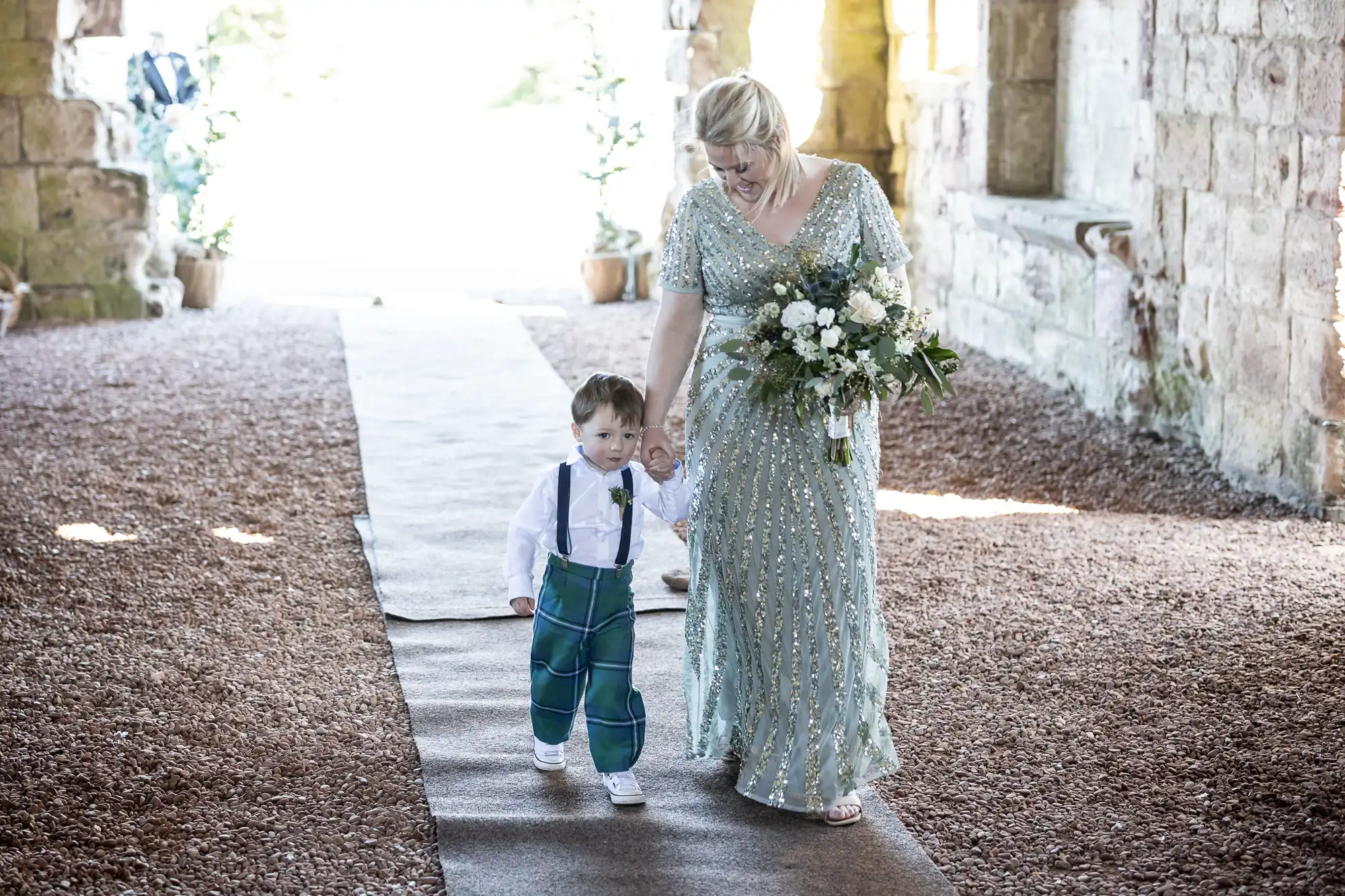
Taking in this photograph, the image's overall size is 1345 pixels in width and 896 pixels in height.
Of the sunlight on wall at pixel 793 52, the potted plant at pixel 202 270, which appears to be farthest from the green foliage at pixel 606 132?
the potted plant at pixel 202 270

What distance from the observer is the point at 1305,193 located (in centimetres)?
582

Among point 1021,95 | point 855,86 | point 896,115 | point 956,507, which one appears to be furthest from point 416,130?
point 956,507

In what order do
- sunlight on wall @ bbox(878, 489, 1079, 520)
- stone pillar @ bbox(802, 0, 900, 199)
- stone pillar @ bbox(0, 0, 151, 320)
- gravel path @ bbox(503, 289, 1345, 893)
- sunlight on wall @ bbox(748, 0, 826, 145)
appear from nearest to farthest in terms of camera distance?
gravel path @ bbox(503, 289, 1345, 893) → sunlight on wall @ bbox(878, 489, 1079, 520) → stone pillar @ bbox(0, 0, 151, 320) → stone pillar @ bbox(802, 0, 900, 199) → sunlight on wall @ bbox(748, 0, 826, 145)

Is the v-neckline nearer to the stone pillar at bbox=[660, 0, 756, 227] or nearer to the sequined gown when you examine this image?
the sequined gown

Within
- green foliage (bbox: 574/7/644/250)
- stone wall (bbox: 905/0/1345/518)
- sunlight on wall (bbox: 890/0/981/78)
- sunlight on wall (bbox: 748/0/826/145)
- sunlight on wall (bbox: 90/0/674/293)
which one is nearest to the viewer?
stone wall (bbox: 905/0/1345/518)

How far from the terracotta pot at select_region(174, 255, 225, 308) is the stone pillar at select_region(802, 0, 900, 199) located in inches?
176

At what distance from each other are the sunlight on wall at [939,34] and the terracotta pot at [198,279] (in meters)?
5.18

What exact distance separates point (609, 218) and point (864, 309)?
A: 30.4ft

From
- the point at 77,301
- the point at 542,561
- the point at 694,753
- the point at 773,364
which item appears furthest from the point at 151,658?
the point at 77,301

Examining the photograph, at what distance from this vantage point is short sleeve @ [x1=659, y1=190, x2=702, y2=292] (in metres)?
3.35

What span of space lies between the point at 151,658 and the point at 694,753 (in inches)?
68.0

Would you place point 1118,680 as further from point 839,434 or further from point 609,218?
point 609,218

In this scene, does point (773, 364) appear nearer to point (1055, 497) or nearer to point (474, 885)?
point (474, 885)

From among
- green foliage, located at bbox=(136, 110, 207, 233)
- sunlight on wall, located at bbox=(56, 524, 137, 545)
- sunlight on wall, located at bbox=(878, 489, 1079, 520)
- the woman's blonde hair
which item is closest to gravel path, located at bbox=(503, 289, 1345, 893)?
sunlight on wall, located at bbox=(878, 489, 1079, 520)
